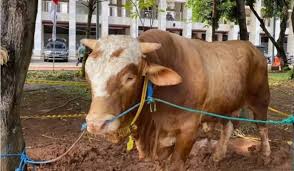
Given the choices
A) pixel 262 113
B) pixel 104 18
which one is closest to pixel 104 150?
pixel 262 113

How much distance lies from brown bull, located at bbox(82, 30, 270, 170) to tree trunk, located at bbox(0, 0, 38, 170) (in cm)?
72

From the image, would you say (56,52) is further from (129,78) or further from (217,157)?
(129,78)

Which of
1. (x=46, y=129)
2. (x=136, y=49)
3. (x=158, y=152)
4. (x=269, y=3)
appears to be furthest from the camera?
(x=269, y=3)

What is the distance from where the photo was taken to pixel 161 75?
378 centimetres

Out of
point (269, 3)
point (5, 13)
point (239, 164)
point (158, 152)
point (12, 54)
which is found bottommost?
point (239, 164)

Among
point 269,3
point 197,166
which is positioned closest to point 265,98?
point 197,166

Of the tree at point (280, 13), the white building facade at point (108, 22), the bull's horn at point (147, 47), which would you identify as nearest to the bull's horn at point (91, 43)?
the bull's horn at point (147, 47)

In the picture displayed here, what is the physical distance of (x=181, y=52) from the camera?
177 inches

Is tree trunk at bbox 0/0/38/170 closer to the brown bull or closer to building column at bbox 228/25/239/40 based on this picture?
the brown bull

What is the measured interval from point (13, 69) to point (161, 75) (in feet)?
4.52

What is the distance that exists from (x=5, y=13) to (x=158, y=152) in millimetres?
1960

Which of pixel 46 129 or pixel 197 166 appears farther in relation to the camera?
pixel 46 129

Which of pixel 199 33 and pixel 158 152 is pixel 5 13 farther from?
pixel 199 33

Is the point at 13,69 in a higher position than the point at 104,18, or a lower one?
lower
